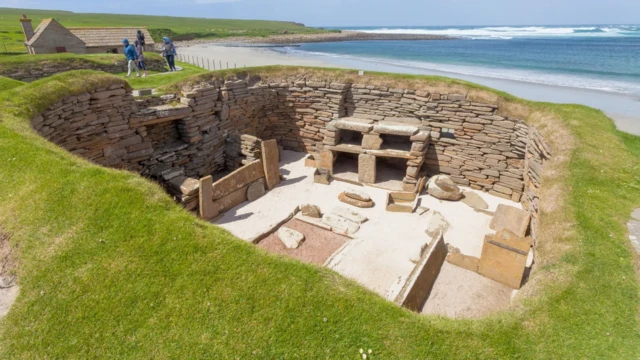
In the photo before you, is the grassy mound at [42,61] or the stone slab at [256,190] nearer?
the stone slab at [256,190]

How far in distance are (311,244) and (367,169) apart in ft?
15.8

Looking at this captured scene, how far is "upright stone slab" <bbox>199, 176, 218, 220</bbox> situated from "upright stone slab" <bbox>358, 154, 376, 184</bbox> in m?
5.65

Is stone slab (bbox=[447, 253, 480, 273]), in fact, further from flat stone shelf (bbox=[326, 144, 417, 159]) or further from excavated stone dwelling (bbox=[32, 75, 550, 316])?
flat stone shelf (bbox=[326, 144, 417, 159])

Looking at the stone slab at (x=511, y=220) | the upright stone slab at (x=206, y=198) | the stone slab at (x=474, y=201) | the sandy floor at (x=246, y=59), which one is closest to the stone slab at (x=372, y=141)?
the stone slab at (x=474, y=201)

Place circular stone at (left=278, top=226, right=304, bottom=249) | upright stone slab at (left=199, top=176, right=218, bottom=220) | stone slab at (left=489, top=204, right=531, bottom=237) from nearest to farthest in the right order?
1. circular stone at (left=278, top=226, right=304, bottom=249)
2. stone slab at (left=489, top=204, right=531, bottom=237)
3. upright stone slab at (left=199, top=176, right=218, bottom=220)

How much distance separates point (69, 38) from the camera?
67.3 feet

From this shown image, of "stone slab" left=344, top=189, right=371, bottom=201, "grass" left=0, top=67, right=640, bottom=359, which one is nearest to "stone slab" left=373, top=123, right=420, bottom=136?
"stone slab" left=344, top=189, right=371, bottom=201

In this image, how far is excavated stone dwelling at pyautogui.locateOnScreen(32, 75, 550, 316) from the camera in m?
10.4

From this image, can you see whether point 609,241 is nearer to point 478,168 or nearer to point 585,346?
point 585,346

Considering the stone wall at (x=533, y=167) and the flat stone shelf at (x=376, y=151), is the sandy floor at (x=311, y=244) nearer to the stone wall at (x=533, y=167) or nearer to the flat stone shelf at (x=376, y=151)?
the flat stone shelf at (x=376, y=151)

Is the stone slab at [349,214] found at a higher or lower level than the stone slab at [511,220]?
lower

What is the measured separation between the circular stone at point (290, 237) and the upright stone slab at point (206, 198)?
7.67 ft

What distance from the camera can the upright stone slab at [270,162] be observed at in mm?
12297

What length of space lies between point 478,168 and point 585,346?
9.69 m
